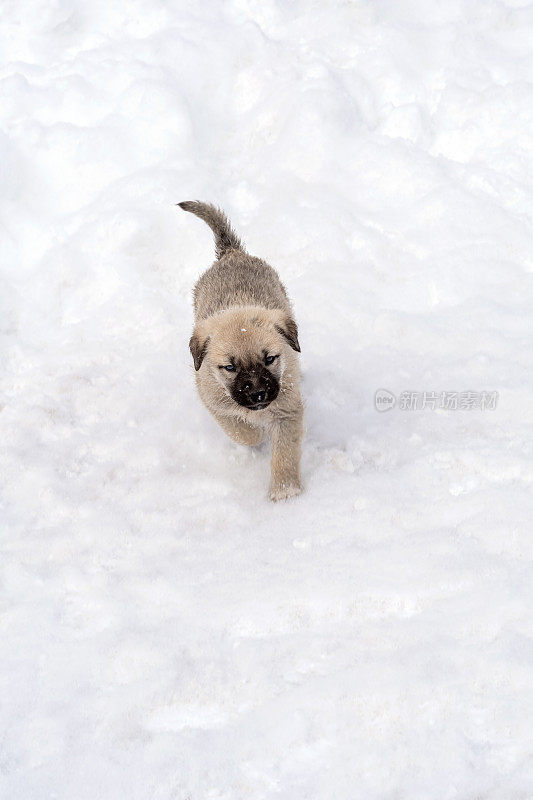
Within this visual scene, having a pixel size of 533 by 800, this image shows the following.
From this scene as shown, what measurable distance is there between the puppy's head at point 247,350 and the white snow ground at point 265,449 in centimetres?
59

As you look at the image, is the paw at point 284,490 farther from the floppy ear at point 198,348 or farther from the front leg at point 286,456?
Answer: the floppy ear at point 198,348

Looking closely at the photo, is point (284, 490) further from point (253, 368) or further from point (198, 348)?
point (198, 348)

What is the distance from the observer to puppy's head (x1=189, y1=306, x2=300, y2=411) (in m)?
3.20

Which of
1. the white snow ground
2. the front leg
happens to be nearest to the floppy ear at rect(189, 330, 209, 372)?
the front leg

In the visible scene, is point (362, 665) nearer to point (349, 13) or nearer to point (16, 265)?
point (16, 265)

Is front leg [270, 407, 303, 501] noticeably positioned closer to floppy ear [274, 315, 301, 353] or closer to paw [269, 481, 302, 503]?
paw [269, 481, 302, 503]

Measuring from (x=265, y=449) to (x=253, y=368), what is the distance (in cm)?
92

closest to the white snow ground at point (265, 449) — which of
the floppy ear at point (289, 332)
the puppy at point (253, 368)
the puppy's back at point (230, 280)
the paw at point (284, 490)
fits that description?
the paw at point (284, 490)

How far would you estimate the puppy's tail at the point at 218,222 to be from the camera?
14.5 feet

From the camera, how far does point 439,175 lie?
546 cm

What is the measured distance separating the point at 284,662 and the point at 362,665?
262mm

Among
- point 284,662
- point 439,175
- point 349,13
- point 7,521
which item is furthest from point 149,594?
point 349,13

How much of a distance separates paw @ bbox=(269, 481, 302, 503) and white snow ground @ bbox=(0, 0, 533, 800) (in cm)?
8

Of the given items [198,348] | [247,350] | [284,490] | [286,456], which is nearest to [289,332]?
[247,350]
